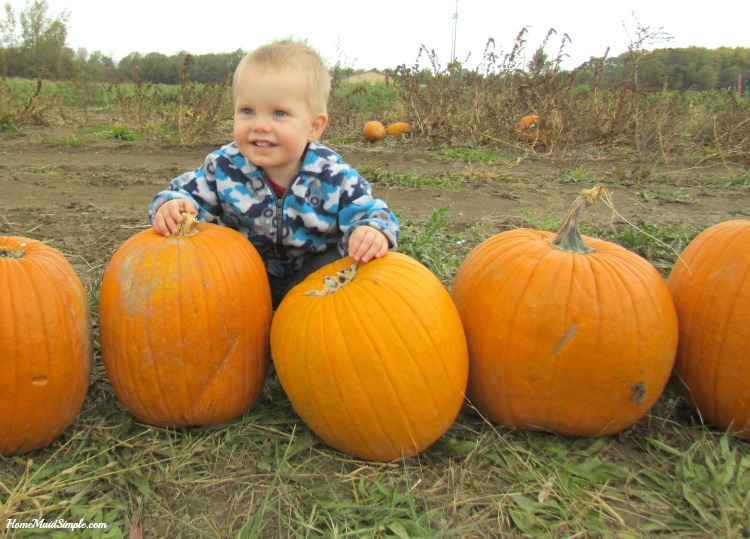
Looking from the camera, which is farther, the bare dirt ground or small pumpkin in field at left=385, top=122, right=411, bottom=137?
small pumpkin in field at left=385, top=122, right=411, bottom=137

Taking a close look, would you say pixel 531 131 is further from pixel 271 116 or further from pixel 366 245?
pixel 366 245

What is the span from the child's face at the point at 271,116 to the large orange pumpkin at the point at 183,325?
418 mm

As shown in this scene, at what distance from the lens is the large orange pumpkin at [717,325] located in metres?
1.94

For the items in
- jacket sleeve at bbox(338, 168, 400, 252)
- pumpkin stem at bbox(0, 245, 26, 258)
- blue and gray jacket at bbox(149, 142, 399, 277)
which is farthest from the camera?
blue and gray jacket at bbox(149, 142, 399, 277)

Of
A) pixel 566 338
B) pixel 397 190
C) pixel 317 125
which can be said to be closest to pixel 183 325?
pixel 317 125

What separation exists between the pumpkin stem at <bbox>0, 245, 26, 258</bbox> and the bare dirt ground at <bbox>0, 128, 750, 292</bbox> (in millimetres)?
1396

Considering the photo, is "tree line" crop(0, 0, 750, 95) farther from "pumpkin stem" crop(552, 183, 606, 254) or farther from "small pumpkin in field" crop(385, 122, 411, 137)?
"pumpkin stem" crop(552, 183, 606, 254)

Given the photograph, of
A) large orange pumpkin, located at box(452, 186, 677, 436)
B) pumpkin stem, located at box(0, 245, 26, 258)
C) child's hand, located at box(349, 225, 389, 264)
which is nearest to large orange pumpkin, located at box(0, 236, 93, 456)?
pumpkin stem, located at box(0, 245, 26, 258)

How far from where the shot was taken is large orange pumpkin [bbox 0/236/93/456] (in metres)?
1.79

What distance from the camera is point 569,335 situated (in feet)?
6.17

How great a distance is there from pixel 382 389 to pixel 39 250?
1.26 metres

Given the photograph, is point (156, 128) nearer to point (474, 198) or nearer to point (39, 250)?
point (474, 198)

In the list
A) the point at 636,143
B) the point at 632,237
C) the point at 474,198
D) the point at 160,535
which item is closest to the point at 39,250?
the point at 160,535

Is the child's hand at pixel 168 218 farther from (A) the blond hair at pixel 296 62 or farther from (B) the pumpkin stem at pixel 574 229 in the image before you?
(B) the pumpkin stem at pixel 574 229
